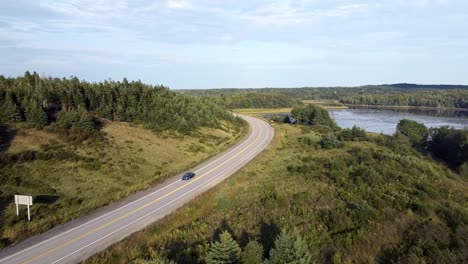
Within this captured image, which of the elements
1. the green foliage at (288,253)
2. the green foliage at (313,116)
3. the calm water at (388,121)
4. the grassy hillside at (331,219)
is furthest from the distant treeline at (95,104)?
the calm water at (388,121)

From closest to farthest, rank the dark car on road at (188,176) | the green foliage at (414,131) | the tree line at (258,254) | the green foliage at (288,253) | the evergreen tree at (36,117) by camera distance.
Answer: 1. the green foliage at (288,253)
2. the tree line at (258,254)
3. the dark car on road at (188,176)
4. the evergreen tree at (36,117)
5. the green foliage at (414,131)

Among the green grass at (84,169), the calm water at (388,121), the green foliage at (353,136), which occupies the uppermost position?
the green foliage at (353,136)

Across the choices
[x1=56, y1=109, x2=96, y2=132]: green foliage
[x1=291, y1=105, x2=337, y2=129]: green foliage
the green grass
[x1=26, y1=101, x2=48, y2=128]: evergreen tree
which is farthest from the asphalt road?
[x1=291, y1=105, x2=337, y2=129]: green foliage

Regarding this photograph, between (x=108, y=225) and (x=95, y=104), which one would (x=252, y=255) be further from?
(x=95, y=104)

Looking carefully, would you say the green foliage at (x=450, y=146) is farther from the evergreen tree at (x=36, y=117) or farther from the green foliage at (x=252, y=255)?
the evergreen tree at (x=36, y=117)

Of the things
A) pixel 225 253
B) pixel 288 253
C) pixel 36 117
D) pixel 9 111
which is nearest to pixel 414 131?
pixel 36 117

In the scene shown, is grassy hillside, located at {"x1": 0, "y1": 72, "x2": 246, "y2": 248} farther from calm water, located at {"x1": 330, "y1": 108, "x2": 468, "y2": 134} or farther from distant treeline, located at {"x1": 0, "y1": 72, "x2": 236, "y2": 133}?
calm water, located at {"x1": 330, "y1": 108, "x2": 468, "y2": 134}

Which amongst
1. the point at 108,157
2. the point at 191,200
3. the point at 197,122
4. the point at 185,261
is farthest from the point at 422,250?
the point at 197,122
